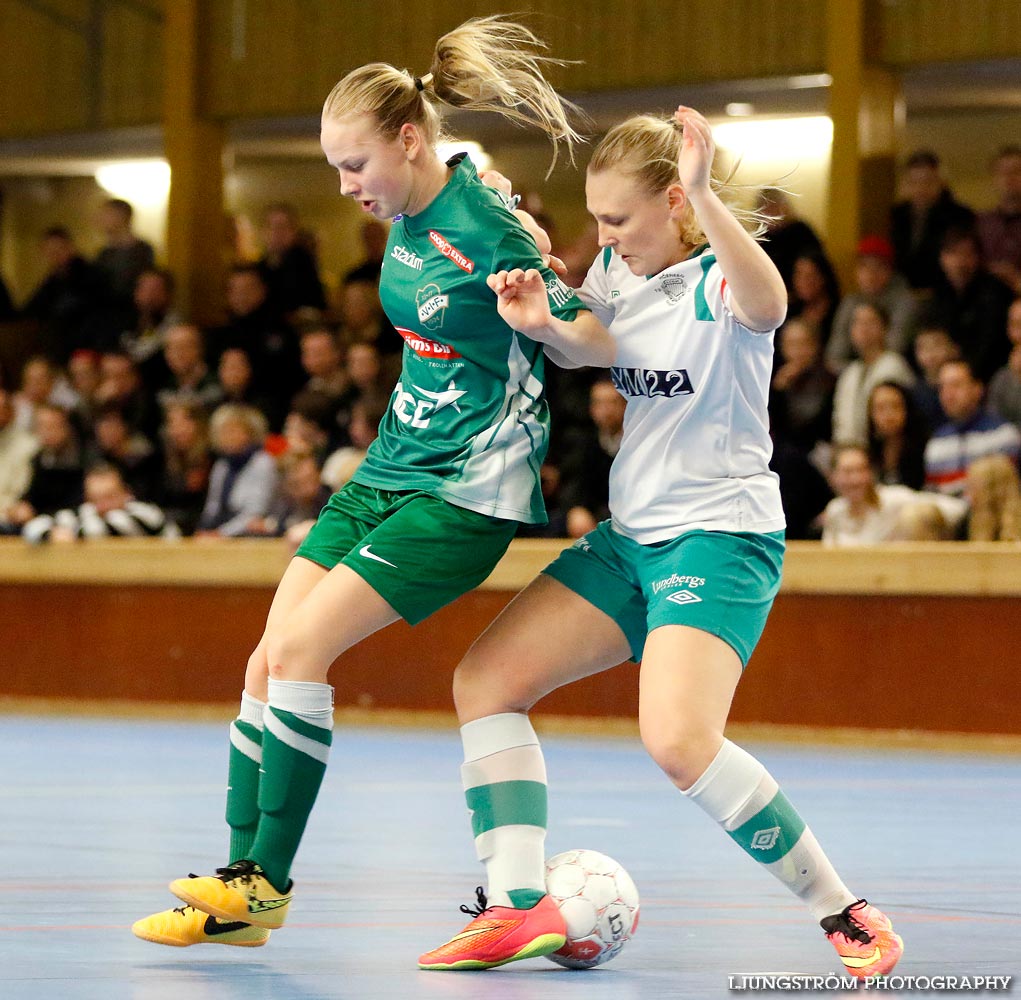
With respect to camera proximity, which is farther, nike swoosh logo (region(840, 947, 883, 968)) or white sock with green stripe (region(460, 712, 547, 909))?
white sock with green stripe (region(460, 712, 547, 909))

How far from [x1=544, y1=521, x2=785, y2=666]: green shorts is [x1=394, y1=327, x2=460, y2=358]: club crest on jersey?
477 mm

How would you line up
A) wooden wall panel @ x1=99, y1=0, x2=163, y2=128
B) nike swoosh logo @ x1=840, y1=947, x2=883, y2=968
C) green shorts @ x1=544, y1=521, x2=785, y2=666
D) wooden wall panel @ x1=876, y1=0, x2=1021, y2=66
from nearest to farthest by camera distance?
nike swoosh logo @ x1=840, y1=947, x2=883, y2=968 → green shorts @ x1=544, y1=521, x2=785, y2=666 → wooden wall panel @ x1=876, y1=0, x2=1021, y2=66 → wooden wall panel @ x1=99, y1=0, x2=163, y2=128

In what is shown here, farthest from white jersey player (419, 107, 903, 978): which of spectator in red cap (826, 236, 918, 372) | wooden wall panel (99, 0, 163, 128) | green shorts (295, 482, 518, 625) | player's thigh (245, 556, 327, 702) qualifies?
wooden wall panel (99, 0, 163, 128)

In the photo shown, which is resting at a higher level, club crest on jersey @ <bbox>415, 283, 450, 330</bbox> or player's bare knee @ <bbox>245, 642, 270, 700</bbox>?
club crest on jersey @ <bbox>415, 283, 450, 330</bbox>

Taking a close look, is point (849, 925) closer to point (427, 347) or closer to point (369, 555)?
point (369, 555)

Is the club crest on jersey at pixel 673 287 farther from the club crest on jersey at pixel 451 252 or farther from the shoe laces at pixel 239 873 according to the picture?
the shoe laces at pixel 239 873

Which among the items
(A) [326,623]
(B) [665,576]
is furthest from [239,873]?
(B) [665,576]

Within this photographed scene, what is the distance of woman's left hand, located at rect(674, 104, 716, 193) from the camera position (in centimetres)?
359

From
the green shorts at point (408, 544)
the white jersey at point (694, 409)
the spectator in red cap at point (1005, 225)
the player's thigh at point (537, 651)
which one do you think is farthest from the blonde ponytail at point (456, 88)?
the spectator in red cap at point (1005, 225)

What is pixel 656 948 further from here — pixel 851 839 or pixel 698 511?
pixel 851 839

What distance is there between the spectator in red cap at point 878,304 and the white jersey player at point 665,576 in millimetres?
6139

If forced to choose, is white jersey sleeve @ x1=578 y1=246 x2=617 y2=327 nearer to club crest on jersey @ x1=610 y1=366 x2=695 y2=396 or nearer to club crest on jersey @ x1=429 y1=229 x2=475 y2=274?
club crest on jersey @ x1=610 y1=366 x2=695 y2=396

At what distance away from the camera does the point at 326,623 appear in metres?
3.76

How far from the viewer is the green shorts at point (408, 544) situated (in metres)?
3.80
